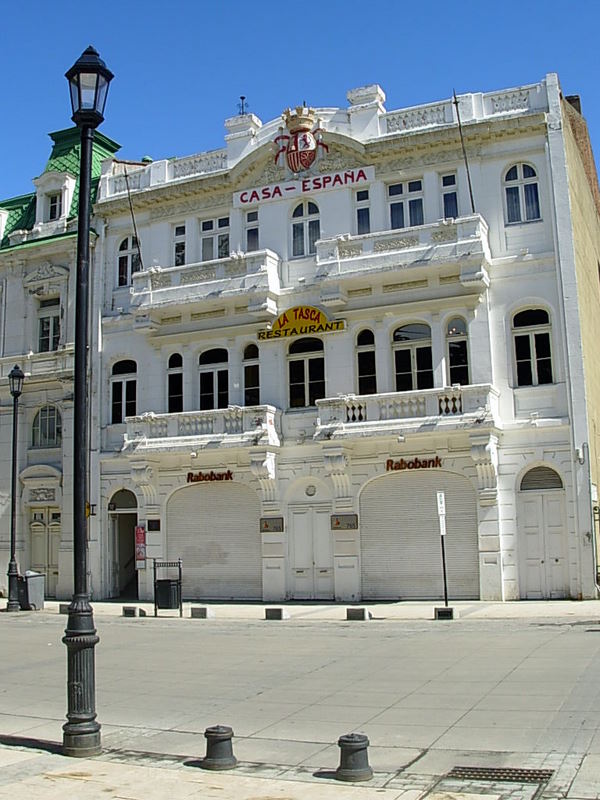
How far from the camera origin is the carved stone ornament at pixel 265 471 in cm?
2706

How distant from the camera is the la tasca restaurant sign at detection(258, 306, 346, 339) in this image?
27469 millimetres

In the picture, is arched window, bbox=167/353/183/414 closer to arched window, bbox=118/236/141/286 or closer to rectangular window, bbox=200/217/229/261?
rectangular window, bbox=200/217/229/261

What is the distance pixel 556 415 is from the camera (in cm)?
2475

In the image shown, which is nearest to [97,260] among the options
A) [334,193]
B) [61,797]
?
[334,193]

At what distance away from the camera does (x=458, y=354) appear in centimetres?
2616

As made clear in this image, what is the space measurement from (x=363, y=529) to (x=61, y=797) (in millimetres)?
19386

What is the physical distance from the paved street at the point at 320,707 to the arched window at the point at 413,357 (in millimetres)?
8619

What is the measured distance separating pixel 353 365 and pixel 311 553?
19.1 feet

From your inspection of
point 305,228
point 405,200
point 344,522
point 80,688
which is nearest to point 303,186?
point 305,228

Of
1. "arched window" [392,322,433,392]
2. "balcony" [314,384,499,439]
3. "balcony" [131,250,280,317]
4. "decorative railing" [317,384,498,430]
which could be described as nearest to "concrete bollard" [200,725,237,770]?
"balcony" [314,384,499,439]

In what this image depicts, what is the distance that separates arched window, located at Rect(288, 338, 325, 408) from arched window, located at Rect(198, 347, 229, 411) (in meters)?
2.36

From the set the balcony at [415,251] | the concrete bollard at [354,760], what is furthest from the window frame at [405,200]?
the concrete bollard at [354,760]

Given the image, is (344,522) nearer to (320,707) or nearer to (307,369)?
(307,369)

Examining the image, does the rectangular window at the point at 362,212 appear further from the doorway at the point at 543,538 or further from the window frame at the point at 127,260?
the doorway at the point at 543,538
